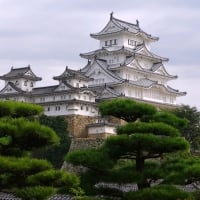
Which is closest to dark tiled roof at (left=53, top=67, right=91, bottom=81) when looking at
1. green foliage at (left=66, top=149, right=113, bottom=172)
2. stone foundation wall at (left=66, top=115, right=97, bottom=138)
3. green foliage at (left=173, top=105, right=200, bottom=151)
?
stone foundation wall at (left=66, top=115, right=97, bottom=138)

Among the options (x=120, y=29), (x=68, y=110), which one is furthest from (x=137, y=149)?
(x=120, y=29)

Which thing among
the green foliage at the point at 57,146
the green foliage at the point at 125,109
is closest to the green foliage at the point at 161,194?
the green foliage at the point at 125,109

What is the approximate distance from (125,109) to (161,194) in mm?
1684

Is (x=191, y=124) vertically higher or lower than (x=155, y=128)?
higher

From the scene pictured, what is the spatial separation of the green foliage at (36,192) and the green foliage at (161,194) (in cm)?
153

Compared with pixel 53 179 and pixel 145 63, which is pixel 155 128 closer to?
pixel 53 179

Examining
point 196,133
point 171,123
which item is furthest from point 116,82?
point 171,123

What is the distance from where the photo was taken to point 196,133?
33938mm

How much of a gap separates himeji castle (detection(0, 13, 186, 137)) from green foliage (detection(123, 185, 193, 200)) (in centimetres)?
2669

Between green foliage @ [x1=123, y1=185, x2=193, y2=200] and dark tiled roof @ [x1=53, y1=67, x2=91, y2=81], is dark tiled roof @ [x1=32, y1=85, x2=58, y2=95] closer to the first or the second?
dark tiled roof @ [x1=53, y1=67, x2=91, y2=81]

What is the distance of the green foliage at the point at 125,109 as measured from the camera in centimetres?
953

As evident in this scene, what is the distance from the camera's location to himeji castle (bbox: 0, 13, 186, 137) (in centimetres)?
3816

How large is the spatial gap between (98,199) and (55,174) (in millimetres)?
1232

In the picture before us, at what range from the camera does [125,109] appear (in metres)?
→ 9.52
